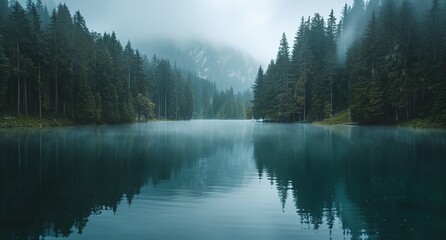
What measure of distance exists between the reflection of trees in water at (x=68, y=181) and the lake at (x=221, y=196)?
0.16ft

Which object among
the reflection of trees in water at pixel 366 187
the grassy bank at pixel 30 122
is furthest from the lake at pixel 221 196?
the grassy bank at pixel 30 122

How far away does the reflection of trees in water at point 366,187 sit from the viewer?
1234 cm

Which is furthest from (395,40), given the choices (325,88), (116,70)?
(116,70)

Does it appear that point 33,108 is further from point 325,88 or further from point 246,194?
point 246,194

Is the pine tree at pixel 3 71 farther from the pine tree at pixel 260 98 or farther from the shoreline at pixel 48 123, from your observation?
the pine tree at pixel 260 98

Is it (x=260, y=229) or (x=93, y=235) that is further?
(x=260, y=229)

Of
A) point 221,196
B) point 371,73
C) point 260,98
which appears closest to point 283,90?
point 260,98

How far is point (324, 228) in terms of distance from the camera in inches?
469

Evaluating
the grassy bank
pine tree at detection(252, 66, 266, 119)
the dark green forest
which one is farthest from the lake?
pine tree at detection(252, 66, 266, 119)

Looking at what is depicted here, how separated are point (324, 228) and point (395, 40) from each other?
7142 cm

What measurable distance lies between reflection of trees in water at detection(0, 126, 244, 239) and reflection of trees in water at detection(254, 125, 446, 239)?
6.74 meters

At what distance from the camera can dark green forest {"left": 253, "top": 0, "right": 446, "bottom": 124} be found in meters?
68.8

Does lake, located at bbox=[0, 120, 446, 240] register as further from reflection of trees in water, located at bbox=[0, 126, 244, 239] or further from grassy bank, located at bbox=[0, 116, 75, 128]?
grassy bank, located at bbox=[0, 116, 75, 128]

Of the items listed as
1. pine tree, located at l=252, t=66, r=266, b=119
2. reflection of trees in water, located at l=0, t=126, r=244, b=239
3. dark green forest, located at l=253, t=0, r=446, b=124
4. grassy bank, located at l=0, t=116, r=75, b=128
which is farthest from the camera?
Answer: pine tree, located at l=252, t=66, r=266, b=119
